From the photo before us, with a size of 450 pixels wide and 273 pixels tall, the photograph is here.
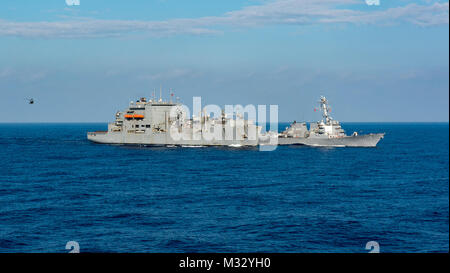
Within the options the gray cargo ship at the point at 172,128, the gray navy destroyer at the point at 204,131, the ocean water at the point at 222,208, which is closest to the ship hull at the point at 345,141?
the gray navy destroyer at the point at 204,131

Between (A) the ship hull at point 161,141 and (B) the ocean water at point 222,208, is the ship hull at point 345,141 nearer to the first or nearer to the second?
(A) the ship hull at point 161,141

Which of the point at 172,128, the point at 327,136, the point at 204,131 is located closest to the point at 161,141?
the point at 172,128

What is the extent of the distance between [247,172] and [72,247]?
34881mm

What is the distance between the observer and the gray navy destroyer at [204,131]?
91.8 meters

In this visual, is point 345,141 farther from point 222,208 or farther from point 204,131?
point 222,208

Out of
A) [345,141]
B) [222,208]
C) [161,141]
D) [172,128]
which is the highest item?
[172,128]

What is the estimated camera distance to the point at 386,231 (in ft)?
84.1

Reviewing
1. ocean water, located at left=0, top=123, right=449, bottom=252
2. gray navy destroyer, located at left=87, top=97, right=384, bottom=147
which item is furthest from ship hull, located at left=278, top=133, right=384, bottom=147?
ocean water, located at left=0, top=123, right=449, bottom=252

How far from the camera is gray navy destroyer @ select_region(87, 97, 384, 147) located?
3612 inches

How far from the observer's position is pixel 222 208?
1243 inches

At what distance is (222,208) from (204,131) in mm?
62025
